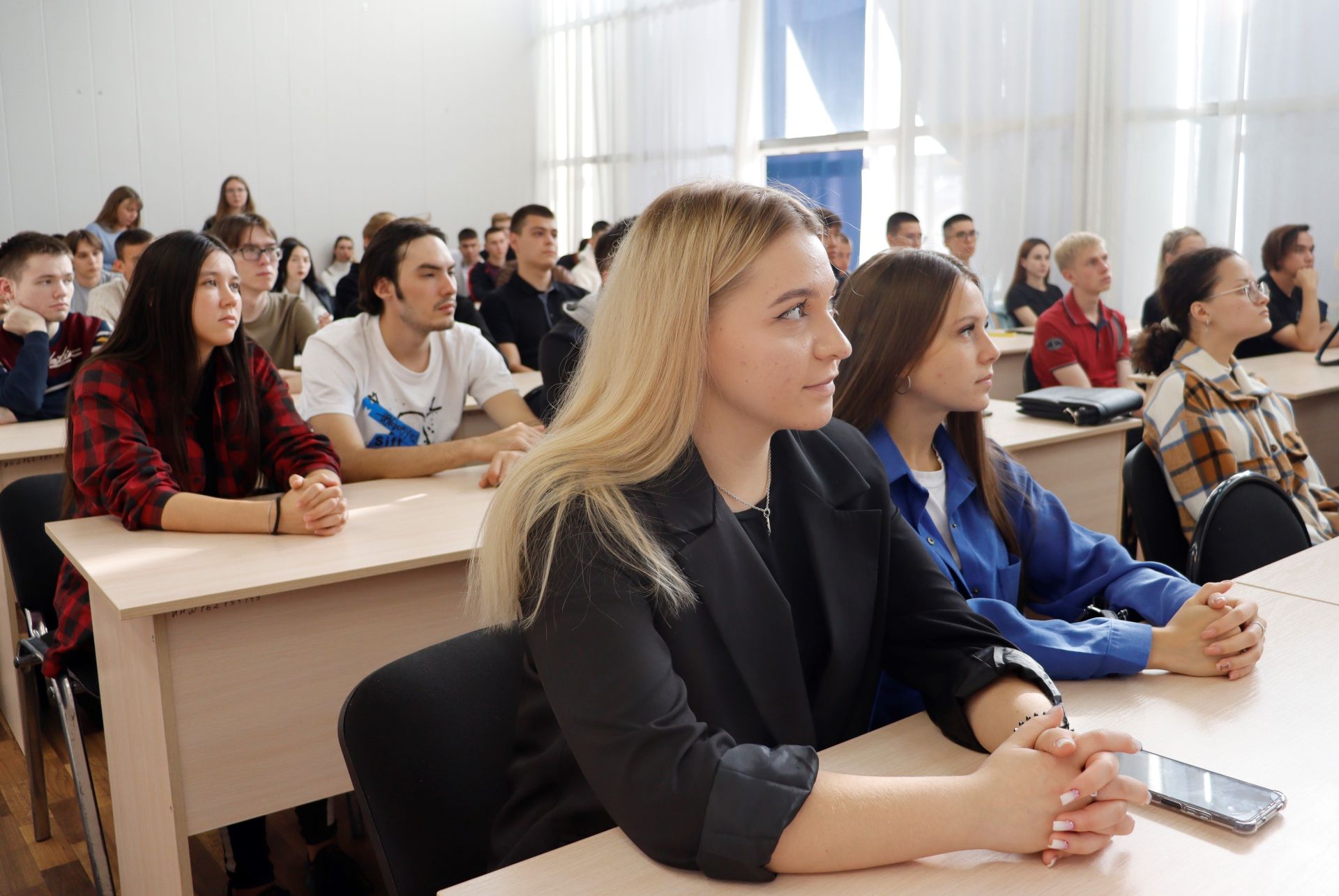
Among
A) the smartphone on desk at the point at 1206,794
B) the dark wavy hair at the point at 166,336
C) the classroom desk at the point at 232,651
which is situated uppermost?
the dark wavy hair at the point at 166,336

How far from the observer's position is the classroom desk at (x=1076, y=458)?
299 centimetres

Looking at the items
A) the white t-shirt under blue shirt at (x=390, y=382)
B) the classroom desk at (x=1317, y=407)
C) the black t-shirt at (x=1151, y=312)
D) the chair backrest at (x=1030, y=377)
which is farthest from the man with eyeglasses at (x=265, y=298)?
the black t-shirt at (x=1151, y=312)

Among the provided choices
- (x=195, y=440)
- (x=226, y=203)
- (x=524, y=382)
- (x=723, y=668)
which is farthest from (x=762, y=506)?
(x=226, y=203)

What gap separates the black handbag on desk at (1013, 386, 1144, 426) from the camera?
10.2 ft

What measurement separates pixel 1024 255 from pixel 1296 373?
242 centimetres

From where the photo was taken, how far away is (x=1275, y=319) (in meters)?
5.06

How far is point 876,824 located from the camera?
0.91 metres

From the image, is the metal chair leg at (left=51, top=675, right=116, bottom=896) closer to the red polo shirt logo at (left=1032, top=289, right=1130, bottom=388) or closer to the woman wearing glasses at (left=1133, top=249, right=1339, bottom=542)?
the woman wearing glasses at (left=1133, top=249, right=1339, bottom=542)

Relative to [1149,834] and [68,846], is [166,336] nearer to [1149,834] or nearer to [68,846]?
[68,846]

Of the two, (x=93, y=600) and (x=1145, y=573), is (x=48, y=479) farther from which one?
(x=1145, y=573)

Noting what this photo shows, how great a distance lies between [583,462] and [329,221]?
9295 mm

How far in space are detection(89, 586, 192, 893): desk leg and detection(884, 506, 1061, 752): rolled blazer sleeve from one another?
1.14 meters

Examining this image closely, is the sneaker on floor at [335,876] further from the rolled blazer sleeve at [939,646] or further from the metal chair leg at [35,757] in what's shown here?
the rolled blazer sleeve at [939,646]

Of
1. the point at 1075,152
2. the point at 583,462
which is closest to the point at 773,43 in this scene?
the point at 1075,152
